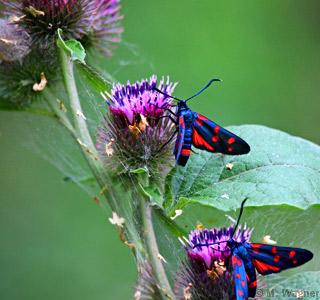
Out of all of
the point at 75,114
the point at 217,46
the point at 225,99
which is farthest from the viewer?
the point at 217,46

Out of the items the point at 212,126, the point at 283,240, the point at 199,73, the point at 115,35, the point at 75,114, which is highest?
the point at 199,73

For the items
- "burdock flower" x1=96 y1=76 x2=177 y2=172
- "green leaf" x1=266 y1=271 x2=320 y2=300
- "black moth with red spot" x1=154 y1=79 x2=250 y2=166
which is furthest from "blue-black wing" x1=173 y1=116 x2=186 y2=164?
"green leaf" x1=266 y1=271 x2=320 y2=300

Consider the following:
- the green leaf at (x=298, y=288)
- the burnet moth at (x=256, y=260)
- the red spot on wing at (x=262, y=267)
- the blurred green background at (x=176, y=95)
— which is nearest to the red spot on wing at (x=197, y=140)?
the burnet moth at (x=256, y=260)

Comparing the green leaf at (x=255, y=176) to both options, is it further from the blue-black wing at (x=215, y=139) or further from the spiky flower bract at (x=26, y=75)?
the spiky flower bract at (x=26, y=75)

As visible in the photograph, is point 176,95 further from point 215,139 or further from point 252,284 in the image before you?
point 252,284

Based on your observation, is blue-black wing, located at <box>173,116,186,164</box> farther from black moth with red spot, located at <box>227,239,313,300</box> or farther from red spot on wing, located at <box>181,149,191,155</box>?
black moth with red spot, located at <box>227,239,313,300</box>

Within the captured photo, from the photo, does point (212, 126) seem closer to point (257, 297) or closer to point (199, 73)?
point (257, 297)

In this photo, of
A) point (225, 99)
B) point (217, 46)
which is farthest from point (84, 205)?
point (217, 46)

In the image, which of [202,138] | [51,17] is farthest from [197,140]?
[51,17]

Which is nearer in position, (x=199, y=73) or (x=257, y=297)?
(x=257, y=297)
